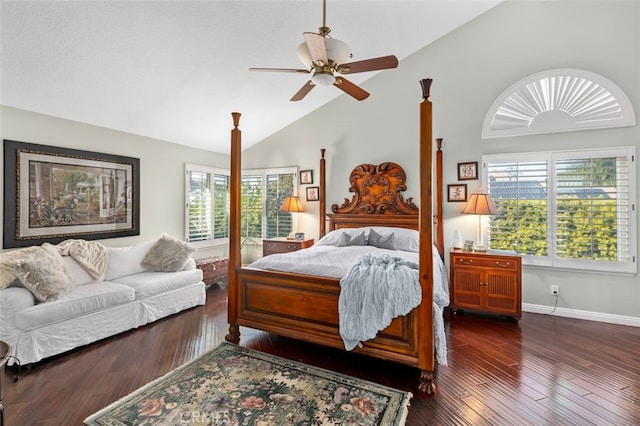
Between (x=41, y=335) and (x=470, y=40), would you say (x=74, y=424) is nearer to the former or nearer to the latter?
(x=41, y=335)

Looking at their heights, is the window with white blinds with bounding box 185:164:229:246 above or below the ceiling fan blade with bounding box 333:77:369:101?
below

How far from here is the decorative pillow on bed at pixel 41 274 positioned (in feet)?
9.53

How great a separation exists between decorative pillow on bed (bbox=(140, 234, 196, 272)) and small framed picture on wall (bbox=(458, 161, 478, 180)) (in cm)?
400

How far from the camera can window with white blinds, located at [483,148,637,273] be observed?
3639 millimetres

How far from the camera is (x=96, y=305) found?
320 cm

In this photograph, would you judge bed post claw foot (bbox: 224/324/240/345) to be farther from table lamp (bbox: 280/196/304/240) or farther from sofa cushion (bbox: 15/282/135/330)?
table lamp (bbox: 280/196/304/240)

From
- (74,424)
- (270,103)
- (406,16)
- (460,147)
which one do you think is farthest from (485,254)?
(74,424)

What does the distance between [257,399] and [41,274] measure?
242cm

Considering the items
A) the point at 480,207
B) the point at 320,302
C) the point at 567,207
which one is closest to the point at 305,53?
the point at 320,302

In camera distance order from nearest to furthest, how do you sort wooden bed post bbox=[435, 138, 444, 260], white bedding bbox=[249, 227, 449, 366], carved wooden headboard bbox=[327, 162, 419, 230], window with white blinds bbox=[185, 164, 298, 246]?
white bedding bbox=[249, 227, 449, 366]
wooden bed post bbox=[435, 138, 444, 260]
carved wooden headboard bbox=[327, 162, 419, 230]
window with white blinds bbox=[185, 164, 298, 246]

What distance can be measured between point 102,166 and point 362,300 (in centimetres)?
395

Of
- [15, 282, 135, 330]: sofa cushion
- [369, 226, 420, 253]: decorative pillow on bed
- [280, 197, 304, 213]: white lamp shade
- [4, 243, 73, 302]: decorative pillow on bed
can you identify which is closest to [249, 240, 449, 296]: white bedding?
[369, 226, 420, 253]: decorative pillow on bed

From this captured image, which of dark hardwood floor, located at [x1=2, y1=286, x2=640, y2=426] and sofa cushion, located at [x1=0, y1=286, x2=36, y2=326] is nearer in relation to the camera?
dark hardwood floor, located at [x1=2, y1=286, x2=640, y2=426]

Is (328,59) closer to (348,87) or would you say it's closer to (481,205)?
(348,87)
